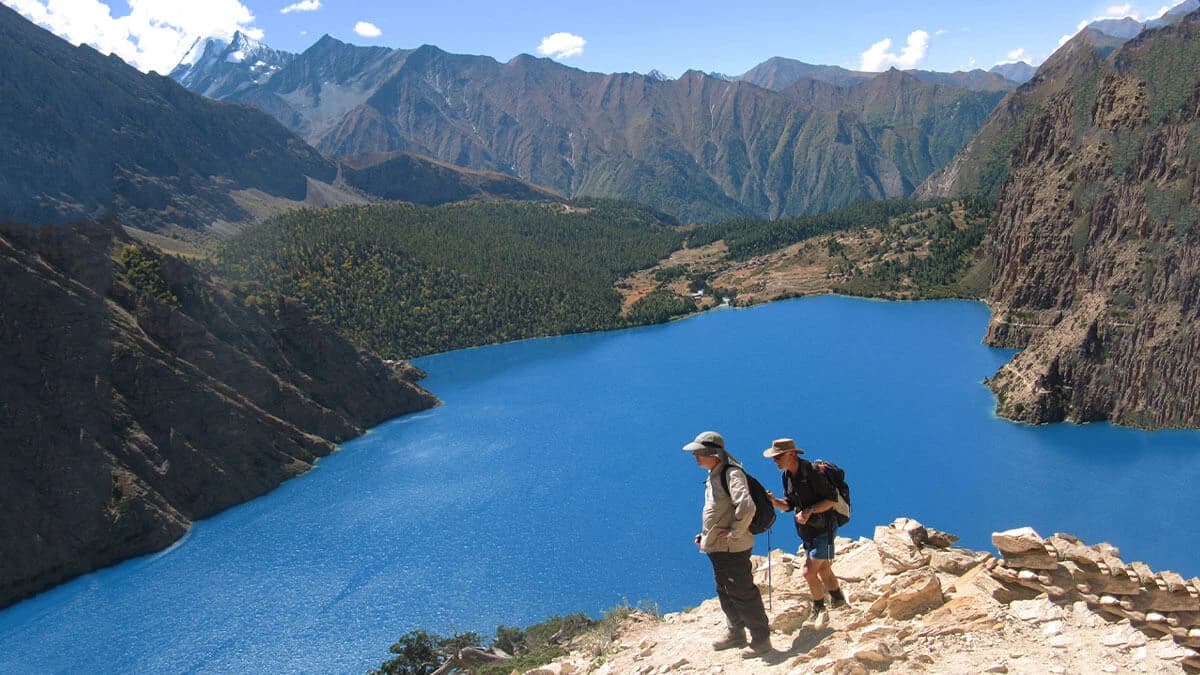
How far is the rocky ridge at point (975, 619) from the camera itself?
38.6 feet

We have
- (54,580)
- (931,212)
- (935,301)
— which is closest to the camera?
(54,580)

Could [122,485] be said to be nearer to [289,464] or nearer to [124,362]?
[124,362]

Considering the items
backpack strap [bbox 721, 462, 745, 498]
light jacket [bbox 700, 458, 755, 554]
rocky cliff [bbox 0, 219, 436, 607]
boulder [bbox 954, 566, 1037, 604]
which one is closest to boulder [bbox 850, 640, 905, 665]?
light jacket [bbox 700, 458, 755, 554]

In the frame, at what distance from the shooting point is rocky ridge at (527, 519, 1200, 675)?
11.8 m

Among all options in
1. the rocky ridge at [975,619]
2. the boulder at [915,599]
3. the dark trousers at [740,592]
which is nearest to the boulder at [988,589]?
the rocky ridge at [975,619]

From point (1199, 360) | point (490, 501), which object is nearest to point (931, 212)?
point (1199, 360)

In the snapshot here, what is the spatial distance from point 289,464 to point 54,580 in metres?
21.5

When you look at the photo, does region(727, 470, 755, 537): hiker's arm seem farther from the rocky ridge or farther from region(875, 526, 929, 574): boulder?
region(875, 526, 929, 574): boulder

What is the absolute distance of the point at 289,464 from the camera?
74.6m

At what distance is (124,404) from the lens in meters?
64.4

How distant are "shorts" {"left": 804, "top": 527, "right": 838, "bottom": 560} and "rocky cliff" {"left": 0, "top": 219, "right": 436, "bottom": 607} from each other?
190 ft

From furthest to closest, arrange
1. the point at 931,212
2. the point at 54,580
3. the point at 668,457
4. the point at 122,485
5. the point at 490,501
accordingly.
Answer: the point at 931,212
the point at 668,457
the point at 490,501
the point at 122,485
the point at 54,580

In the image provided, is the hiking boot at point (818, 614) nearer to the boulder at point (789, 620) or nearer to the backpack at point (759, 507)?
the boulder at point (789, 620)

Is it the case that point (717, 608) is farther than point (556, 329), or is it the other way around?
point (556, 329)
